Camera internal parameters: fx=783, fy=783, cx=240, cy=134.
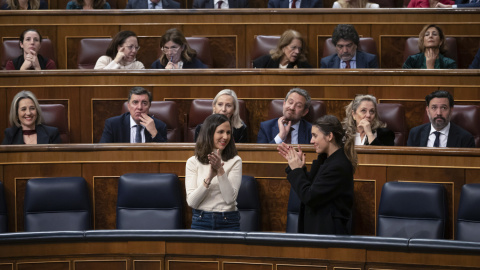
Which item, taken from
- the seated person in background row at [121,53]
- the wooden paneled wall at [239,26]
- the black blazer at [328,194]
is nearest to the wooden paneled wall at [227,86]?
the seated person in background row at [121,53]

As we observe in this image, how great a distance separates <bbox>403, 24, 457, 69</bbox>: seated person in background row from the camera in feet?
9.86

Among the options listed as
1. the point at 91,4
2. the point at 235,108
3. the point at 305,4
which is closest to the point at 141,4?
the point at 91,4

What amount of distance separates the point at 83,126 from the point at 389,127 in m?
1.09

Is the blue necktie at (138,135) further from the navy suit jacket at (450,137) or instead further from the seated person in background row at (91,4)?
the seated person in background row at (91,4)

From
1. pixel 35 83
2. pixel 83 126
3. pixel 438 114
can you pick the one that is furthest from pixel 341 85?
pixel 35 83

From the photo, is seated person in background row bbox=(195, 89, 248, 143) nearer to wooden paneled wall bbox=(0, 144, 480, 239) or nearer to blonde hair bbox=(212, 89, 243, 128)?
blonde hair bbox=(212, 89, 243, 128)

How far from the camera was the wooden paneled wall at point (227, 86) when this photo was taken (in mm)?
2775

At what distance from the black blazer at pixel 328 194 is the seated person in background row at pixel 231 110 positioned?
25.8 inches

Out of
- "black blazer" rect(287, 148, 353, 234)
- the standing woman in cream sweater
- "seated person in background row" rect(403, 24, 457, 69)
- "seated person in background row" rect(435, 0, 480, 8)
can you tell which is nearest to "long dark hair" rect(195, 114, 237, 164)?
the standing woman in cream sweater

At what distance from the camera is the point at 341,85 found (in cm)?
281

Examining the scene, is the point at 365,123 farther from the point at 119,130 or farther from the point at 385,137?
the point at 119,130

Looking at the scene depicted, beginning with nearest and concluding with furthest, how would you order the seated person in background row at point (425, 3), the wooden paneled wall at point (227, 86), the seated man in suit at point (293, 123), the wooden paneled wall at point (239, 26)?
the seated man in suit at point (293, 123) → the wooden paneled wall at point (227, 86) → the wooden paneled wall at point (239, 26) → the seated person in background row at point (425, 3)

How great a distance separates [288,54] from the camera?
304cm

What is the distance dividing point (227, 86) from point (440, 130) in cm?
78
